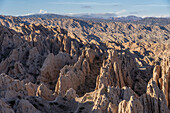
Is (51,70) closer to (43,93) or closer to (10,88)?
(43,93)

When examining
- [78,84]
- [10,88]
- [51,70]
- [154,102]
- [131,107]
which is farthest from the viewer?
[51,70]

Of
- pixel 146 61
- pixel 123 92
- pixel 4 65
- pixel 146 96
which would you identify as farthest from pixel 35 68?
pixel 146 61

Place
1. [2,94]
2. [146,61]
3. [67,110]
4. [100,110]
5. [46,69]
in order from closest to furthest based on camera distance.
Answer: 1. [100,110]
2. [67,110]
3. [2,94]
4. [46,69]
5. [146,61]

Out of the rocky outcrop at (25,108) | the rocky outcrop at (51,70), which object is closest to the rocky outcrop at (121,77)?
the rocky outcrop at (51,70)

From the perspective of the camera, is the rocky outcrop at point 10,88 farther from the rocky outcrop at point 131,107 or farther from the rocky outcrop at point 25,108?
the rocky outcrop at point 131,107

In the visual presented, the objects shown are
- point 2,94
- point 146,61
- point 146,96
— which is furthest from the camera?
point 146,61

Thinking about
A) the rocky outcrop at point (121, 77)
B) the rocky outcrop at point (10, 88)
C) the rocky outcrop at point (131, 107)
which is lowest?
the rocky outcrop at point (121, 77)

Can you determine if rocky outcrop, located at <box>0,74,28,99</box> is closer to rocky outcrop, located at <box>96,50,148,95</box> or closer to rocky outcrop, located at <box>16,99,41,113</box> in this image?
rocky outcrop, located at <box>16,99,41,113</box>

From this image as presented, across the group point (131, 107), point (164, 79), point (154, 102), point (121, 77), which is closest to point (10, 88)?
point (131, 107)

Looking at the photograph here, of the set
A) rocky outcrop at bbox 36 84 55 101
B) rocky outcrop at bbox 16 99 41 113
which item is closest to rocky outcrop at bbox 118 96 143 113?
rocky outcrop at bbox 16 99 41 113

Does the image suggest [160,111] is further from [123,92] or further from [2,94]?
[2,94]

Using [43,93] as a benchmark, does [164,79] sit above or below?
above
